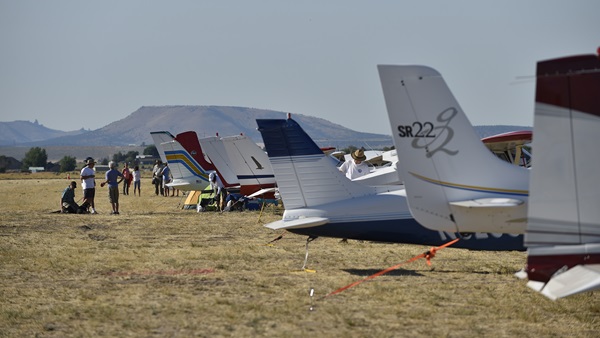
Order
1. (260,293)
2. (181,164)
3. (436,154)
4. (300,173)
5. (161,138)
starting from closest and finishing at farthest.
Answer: (436,154) → (260,293) → (300,173) → (181,164) → (161,138)

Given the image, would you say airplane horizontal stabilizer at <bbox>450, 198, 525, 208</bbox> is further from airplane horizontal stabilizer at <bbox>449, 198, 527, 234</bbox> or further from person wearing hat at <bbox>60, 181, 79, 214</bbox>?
person wearing hat at <bbox>60, 181, 79, 214</bbox>

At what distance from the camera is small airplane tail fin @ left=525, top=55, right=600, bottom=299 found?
6766 mm

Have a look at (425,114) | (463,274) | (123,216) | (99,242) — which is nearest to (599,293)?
(463,274)

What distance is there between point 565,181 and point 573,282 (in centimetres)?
80

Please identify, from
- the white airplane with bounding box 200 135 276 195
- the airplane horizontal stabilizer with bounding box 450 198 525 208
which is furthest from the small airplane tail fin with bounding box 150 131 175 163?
the airplane horizontal stabilizer with bounding box 450 198 525 208

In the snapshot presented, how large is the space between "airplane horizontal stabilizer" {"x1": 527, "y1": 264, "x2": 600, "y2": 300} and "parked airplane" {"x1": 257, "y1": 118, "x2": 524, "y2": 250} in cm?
484

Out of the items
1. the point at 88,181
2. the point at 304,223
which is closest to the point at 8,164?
the point at 88,181

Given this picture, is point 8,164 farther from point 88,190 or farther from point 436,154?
point 436,154

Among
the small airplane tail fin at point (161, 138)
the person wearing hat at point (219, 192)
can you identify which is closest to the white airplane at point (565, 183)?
the person wearing hat at point (219, 192)

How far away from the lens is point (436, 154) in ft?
29.5

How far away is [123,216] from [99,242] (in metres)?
7.51

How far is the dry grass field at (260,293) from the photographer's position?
8.85 meters

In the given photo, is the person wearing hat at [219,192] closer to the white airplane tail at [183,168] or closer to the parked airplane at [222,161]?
the parked airplane at [222,161]

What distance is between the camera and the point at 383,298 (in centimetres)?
1032
